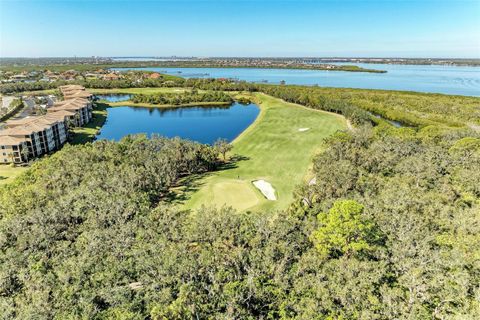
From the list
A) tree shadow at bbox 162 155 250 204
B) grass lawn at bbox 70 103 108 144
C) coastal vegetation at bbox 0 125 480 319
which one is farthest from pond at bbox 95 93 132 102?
coastal vegetation at bbox 0 125 480 319

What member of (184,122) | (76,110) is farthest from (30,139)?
(184,122)

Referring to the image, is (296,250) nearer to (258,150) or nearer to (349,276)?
(349,276)

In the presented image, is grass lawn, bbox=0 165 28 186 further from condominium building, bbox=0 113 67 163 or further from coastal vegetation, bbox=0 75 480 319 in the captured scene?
coastal vegetation, bbox=0 75 480 319

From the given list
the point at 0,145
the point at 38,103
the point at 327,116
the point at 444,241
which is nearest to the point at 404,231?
the point at 444,241

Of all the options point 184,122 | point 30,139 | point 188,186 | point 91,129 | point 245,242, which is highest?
point 30,139

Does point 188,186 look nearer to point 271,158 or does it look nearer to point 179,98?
point 271,158

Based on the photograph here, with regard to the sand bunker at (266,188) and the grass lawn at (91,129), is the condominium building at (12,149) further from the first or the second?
the sand bunker at (266,188)

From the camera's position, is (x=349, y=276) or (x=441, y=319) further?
(x=349, y=276)
